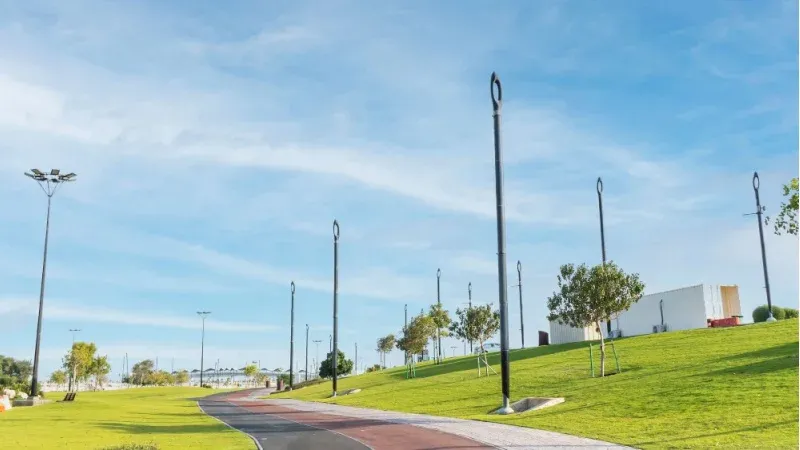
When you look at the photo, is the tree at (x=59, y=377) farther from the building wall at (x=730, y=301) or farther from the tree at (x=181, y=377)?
the building wall at (x=730, y=301)

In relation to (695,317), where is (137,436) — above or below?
below

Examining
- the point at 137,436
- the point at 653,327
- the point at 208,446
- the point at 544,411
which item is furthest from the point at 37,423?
the point at 653,327

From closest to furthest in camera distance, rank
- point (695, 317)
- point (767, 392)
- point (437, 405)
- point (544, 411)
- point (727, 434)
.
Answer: point (727, 434)
point (767, 392)
point (544, 411)
point (437, 405)
point (695, 317)

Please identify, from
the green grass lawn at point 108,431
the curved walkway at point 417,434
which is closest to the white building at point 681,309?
the curved walkway at point 417,434

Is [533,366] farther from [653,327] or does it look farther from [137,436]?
[137,436]

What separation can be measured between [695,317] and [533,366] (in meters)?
18.4

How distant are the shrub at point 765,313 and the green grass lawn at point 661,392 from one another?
539 inches

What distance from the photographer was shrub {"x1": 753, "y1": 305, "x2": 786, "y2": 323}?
61312 millimetres

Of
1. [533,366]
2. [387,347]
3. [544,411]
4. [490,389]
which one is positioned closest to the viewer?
[544,411]

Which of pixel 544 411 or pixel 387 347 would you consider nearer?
pixel 544 411

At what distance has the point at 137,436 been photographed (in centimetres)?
2752

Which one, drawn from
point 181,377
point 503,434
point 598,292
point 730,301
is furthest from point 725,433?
point 181,377

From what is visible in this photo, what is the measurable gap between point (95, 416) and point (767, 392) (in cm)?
3313

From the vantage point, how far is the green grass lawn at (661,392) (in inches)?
871
